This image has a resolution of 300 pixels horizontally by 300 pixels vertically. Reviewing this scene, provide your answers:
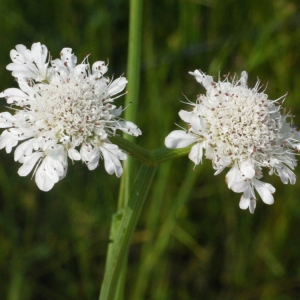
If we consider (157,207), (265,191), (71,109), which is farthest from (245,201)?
(157,207)

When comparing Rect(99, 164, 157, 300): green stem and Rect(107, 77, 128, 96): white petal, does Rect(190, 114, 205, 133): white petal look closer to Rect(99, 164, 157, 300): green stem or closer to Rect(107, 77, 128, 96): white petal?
Rect(99, 164, 157, 300): green stem

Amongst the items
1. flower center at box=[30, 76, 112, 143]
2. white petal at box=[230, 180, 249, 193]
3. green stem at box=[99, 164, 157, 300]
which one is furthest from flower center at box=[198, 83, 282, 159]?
flower center at box=[30, 76, 112, 143]

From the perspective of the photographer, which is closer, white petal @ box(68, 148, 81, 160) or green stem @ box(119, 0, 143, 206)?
white petal @ box(68, 148, 81, 160)

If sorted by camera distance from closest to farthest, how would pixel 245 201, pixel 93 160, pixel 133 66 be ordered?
pixel 93 160
pixel 245 201
pixel 133 66

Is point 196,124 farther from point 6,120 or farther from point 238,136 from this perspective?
point 6,120

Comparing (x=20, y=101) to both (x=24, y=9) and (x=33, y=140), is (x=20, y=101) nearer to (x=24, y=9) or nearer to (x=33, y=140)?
(x=33, y=140)

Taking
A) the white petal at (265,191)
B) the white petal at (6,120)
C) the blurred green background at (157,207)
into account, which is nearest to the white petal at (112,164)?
the white petal at (6,120)

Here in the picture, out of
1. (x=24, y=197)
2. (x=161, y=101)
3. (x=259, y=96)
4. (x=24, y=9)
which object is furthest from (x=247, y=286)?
(x=24, y=9)
